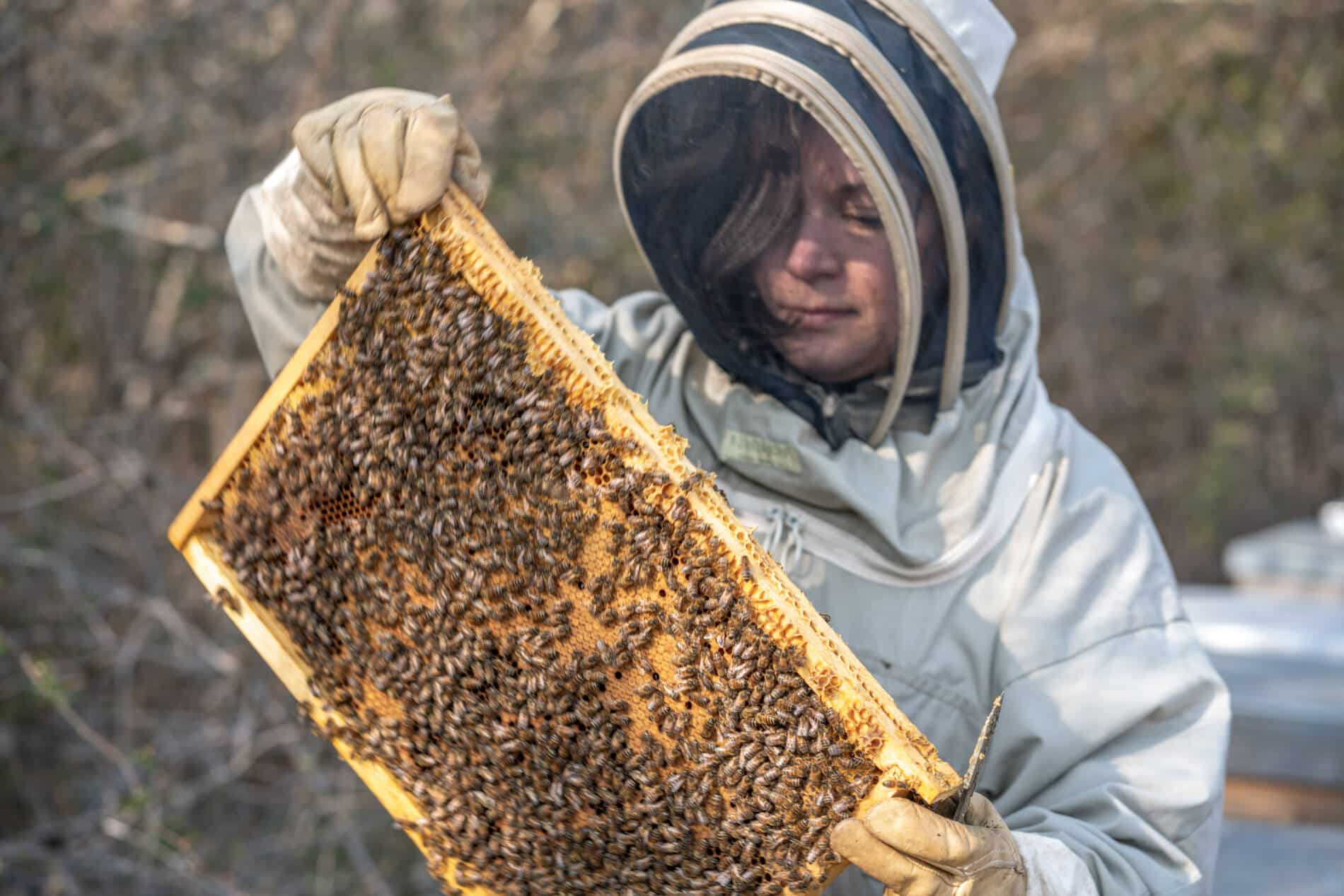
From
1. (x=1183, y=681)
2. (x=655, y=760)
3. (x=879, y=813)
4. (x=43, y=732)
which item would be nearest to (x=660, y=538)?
(x=655, y=760)

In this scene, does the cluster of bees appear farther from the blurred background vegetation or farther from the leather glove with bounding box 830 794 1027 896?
the blurred background vegetation

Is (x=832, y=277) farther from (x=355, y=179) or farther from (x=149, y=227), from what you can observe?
(x=149, y=227)

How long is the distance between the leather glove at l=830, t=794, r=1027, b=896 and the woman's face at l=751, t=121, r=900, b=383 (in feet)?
3.49

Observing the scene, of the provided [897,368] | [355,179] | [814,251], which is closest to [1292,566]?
[897,368]

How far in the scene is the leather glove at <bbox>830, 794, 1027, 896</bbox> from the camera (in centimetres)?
186

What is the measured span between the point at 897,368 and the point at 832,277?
0.27 m

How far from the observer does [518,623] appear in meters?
2.17

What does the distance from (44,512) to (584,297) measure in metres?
3.66

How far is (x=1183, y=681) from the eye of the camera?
91.0 inches

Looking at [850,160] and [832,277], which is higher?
[850,160]

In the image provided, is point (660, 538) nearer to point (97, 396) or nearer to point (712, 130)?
point (712, 130)

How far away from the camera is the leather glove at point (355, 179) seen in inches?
84.9

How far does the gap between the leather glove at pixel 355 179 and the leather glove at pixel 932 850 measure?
147cm

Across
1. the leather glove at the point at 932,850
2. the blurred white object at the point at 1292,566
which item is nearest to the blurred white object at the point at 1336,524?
the blurred white object at the point at 1292,566
